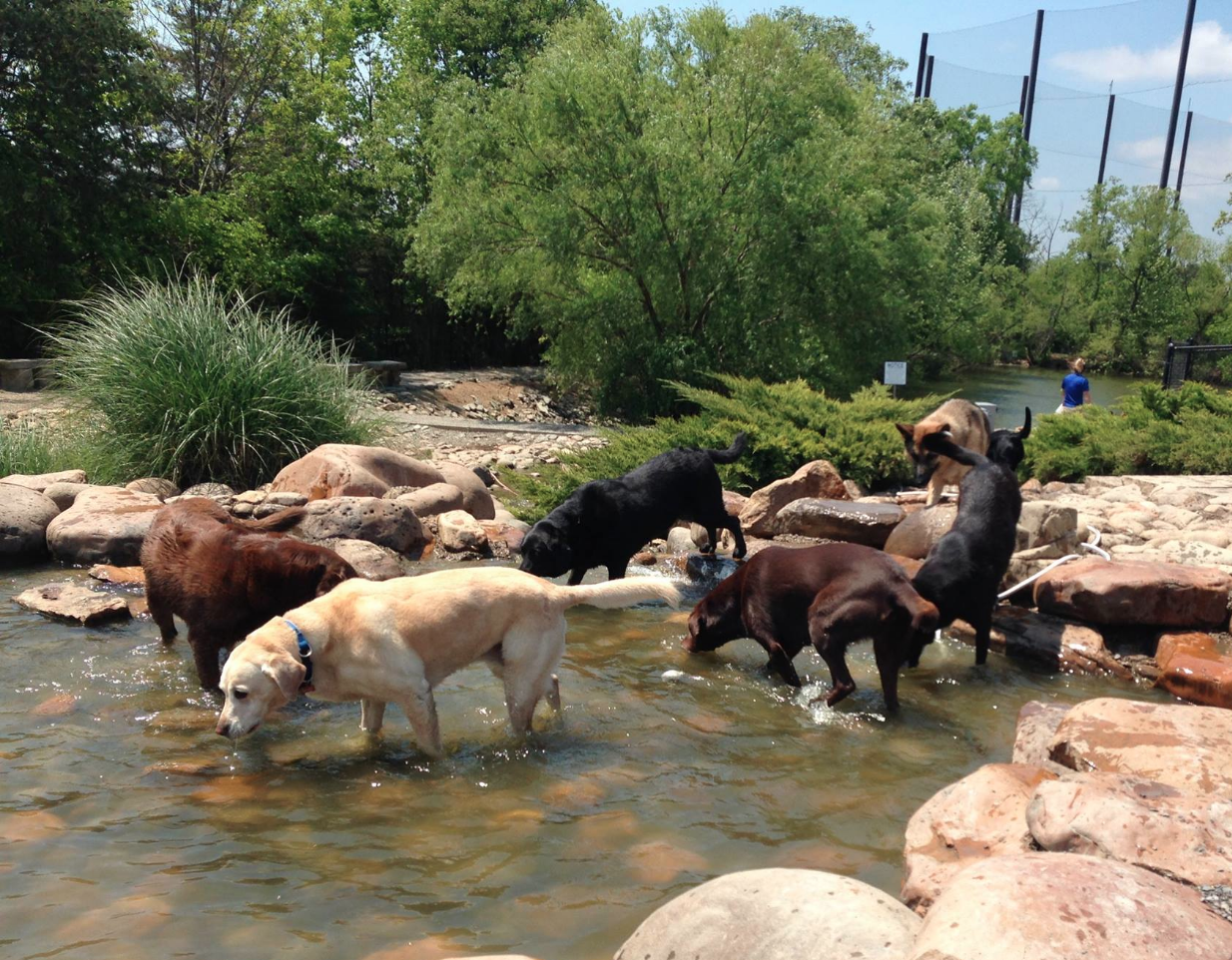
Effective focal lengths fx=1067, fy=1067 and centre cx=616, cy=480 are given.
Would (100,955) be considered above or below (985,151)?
below

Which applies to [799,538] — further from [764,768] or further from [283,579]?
[283,579]

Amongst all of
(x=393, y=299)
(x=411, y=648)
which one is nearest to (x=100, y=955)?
(x=411, y=648)

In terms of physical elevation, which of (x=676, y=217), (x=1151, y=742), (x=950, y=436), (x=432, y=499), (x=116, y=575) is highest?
(x=676, y=217)

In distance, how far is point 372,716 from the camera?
5707 millimetres

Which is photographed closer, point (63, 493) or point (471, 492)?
point (63, 493)

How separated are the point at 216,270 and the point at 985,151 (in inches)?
1830

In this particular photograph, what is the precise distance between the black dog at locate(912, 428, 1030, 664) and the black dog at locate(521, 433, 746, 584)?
7.30 ft

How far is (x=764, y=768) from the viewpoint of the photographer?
554 centimetres

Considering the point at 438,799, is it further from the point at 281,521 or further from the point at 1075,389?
the point at 1075,389

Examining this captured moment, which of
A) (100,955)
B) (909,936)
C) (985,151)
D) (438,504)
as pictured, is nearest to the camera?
(909,936)

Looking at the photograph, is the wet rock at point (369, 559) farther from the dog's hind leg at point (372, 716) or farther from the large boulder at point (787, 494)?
the large boulder at point (787, 494)

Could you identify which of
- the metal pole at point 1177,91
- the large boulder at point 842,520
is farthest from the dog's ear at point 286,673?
the metal pole at point 1177,91

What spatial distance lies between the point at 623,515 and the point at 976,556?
275cm

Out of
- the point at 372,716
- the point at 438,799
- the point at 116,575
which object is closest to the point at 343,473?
the point at 116,575
